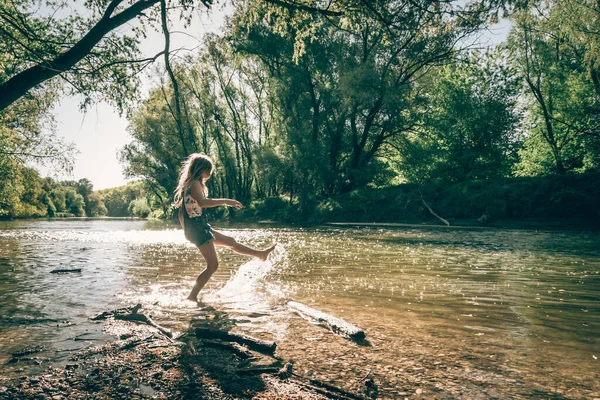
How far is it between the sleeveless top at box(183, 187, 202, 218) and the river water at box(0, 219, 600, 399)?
53.5 inches

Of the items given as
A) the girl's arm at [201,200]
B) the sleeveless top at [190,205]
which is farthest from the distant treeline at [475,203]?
the sleeveless top at [190,205]

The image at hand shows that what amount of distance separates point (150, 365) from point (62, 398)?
73 centimetres

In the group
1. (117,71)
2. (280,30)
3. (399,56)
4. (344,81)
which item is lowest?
(117,71)

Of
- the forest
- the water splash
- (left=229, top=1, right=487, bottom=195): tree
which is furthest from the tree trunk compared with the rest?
(left=229, top=1, right=487, bottom=195): tree

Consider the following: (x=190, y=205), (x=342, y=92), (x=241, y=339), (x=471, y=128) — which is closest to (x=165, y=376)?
(x=241, y=339)

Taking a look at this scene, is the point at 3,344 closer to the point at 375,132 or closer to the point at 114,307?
the point at 114,307

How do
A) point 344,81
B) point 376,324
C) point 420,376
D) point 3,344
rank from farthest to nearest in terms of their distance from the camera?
point 344,81
point 376,324
point 3,344
point 420,376

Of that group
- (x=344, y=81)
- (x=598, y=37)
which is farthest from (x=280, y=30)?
(x=344, y=81)

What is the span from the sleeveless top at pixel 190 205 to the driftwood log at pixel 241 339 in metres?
2.47

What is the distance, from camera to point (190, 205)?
6199 mm

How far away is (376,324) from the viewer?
4.71 m

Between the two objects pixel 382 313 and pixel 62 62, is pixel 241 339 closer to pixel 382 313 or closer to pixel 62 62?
pixel 382 313

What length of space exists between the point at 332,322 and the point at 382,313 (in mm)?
1097

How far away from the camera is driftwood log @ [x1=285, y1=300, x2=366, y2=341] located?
4137mm
